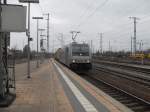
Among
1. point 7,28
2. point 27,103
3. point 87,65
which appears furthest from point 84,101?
point 87,65

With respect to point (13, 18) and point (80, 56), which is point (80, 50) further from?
point (13, 18)

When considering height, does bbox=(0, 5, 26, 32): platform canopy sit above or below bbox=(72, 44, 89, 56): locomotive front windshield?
above

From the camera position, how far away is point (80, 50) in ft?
111

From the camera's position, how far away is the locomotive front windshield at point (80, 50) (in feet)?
110

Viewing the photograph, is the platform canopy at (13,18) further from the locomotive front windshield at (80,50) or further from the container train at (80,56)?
the locomotive front windshield at (80,50)

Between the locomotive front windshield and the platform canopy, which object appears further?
the locomotive front windshield

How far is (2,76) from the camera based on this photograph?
10.4 m

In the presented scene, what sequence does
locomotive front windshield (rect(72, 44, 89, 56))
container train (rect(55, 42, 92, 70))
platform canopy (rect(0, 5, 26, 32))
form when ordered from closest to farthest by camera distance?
platform canopy (rect(0, 5, 26, 32)), container train (rect(55, 42, 92, 70)), locomotive front windshield (rect(72, 44, 89, 56))

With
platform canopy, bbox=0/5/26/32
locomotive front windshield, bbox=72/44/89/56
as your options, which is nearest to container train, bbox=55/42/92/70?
locomotive front windshield, bbox=72/44/89/56

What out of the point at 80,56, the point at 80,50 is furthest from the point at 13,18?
the point at 80,50

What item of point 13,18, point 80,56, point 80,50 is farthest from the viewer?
point 80,50

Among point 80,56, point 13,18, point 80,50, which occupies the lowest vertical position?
point 80,56

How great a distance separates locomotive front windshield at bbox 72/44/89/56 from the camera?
33.5 m

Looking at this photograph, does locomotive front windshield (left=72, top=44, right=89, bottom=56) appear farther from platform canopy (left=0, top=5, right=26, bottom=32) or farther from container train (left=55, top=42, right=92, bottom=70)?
platform canopy (left=0, top=5, right=26, bottom=32)
